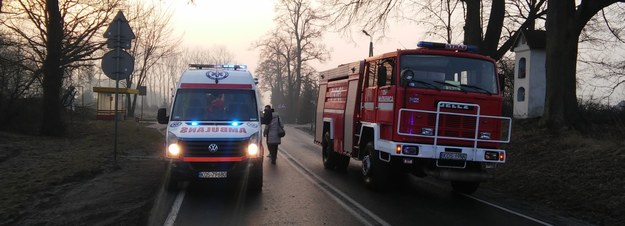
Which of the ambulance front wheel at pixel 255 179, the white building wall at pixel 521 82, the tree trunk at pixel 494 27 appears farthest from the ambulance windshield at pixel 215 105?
the white building wall at pixel 521 82

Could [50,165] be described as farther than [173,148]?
Yes

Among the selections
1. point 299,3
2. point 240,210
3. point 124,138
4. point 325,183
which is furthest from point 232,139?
point 299,3

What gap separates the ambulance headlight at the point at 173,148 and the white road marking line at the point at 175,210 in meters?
0.74

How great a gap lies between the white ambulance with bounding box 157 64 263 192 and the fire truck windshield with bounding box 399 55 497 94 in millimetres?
3113

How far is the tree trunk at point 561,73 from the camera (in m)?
16.0

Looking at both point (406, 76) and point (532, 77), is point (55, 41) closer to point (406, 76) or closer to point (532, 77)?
point (406, 76)

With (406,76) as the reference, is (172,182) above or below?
below

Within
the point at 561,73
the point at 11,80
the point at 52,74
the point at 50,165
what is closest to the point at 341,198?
the point at 50,165

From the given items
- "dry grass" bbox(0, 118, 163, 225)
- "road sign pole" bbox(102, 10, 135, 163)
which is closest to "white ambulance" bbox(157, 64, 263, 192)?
"dry grass" bbox(0, 118, 163, 225)

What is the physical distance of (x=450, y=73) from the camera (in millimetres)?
10109

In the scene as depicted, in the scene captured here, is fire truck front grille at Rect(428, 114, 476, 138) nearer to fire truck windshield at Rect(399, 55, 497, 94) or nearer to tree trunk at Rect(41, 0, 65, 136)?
fire truck windshield at Rect(399, 55, 497, 94)

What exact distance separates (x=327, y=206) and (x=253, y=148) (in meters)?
1.87

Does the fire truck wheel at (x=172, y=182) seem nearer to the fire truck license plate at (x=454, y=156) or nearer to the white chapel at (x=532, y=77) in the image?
the fire truck license plate at (x=454, y=156)

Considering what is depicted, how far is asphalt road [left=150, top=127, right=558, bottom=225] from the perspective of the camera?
752 centimetres
